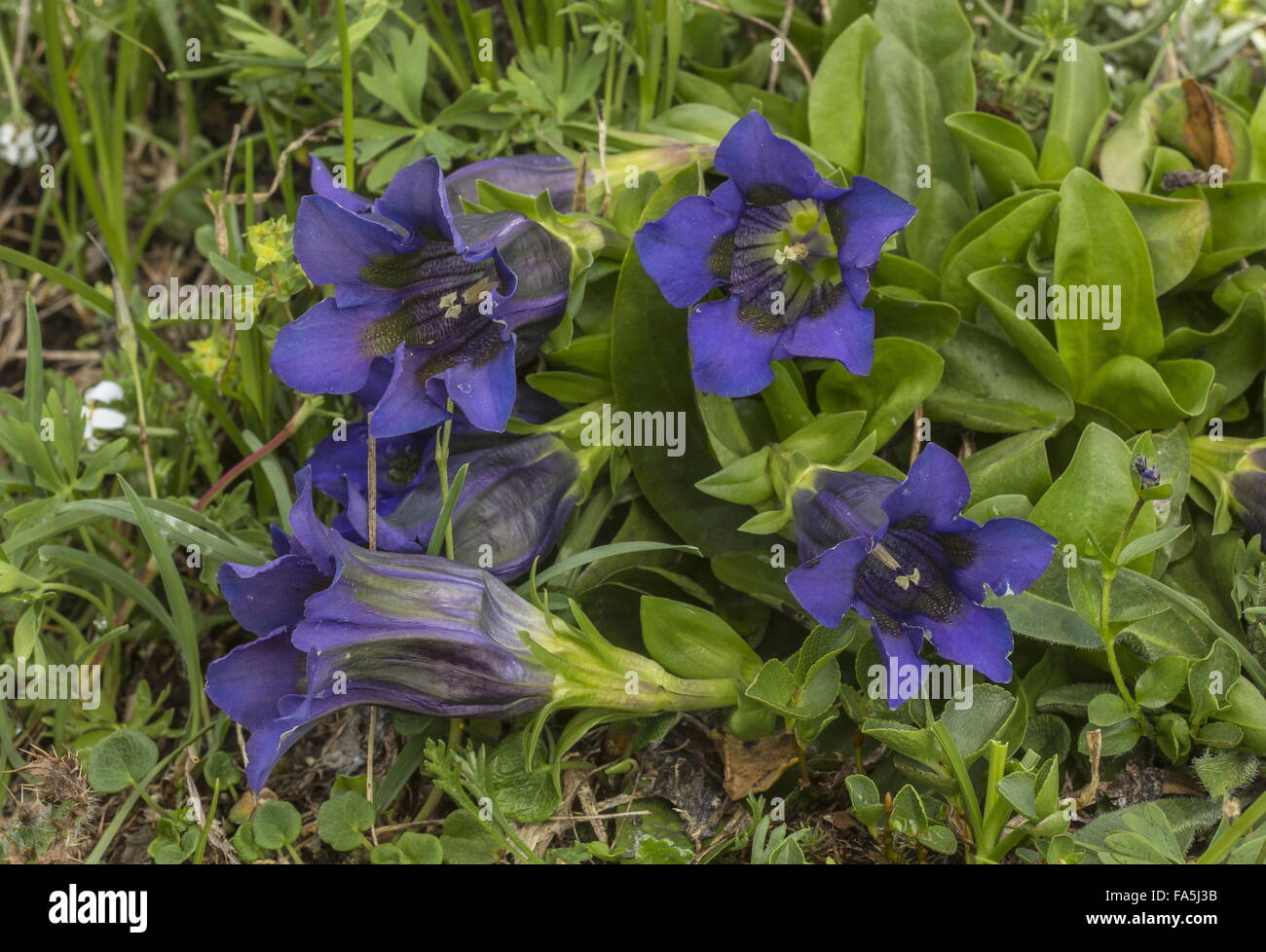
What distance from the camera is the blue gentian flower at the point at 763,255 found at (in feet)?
5.56

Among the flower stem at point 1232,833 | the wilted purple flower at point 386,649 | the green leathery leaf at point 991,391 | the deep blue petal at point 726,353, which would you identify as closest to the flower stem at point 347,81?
the wilted purple flower at point 386,649

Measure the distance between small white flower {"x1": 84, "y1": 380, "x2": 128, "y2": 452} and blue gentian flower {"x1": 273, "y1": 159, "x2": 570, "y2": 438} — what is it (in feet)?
2.44

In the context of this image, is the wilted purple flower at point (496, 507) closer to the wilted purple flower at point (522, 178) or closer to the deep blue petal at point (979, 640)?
the wilted purple flower at point (522, 178)

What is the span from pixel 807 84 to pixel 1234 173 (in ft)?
2.64

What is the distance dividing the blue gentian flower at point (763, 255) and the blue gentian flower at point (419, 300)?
0.20 meters

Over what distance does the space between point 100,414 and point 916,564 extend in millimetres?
1525

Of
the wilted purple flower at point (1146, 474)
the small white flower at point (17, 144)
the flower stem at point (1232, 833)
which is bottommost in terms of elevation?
the flower stem at point (1232, 833)

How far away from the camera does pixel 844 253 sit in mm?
1725

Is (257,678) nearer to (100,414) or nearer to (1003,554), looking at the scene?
(100,414)

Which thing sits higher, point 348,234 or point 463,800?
point 348,234

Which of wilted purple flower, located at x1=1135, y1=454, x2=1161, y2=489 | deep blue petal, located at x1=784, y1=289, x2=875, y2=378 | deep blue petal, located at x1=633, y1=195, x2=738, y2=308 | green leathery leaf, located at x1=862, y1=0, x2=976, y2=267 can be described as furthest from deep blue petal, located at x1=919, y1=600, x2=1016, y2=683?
green leathery leaf, located at x1=862, y1=0, x2=976, y2=267

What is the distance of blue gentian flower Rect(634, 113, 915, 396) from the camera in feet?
5.56
